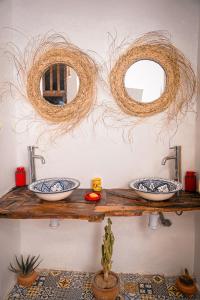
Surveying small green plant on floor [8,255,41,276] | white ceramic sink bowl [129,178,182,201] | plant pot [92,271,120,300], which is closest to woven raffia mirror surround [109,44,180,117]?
white ceramic sink bowl [129,178,182,201]

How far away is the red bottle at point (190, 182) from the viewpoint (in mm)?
1840

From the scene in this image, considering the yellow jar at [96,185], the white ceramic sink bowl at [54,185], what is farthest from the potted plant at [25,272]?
the yellow jar at [96,185]

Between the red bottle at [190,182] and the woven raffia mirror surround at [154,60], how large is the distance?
57 cm

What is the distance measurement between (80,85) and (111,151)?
0.59 m

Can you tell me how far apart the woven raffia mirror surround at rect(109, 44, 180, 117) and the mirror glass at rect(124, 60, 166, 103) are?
0.09 ft

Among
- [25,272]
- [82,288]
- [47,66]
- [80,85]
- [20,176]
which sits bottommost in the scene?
[82,288]

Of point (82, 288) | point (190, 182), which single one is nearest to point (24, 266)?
point (82, 288)

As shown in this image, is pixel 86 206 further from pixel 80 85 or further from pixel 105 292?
pixel 80 85

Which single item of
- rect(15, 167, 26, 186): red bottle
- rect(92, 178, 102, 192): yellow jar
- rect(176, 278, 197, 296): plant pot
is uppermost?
rect(15, 167, 26, 186): red bottle

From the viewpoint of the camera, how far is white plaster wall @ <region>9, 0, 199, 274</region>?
1.84 m

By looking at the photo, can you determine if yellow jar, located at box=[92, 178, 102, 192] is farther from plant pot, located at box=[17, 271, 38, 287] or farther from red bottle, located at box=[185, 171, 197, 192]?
plant pot, located at box=[17, 271, 38, 287]

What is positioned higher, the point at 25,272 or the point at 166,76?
the point at 166,76

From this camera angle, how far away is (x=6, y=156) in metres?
1.78

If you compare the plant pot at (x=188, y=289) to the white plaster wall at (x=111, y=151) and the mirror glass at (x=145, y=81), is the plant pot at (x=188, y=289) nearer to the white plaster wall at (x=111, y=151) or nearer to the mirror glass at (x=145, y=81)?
the white plaster wall at (x=111, y=151)
